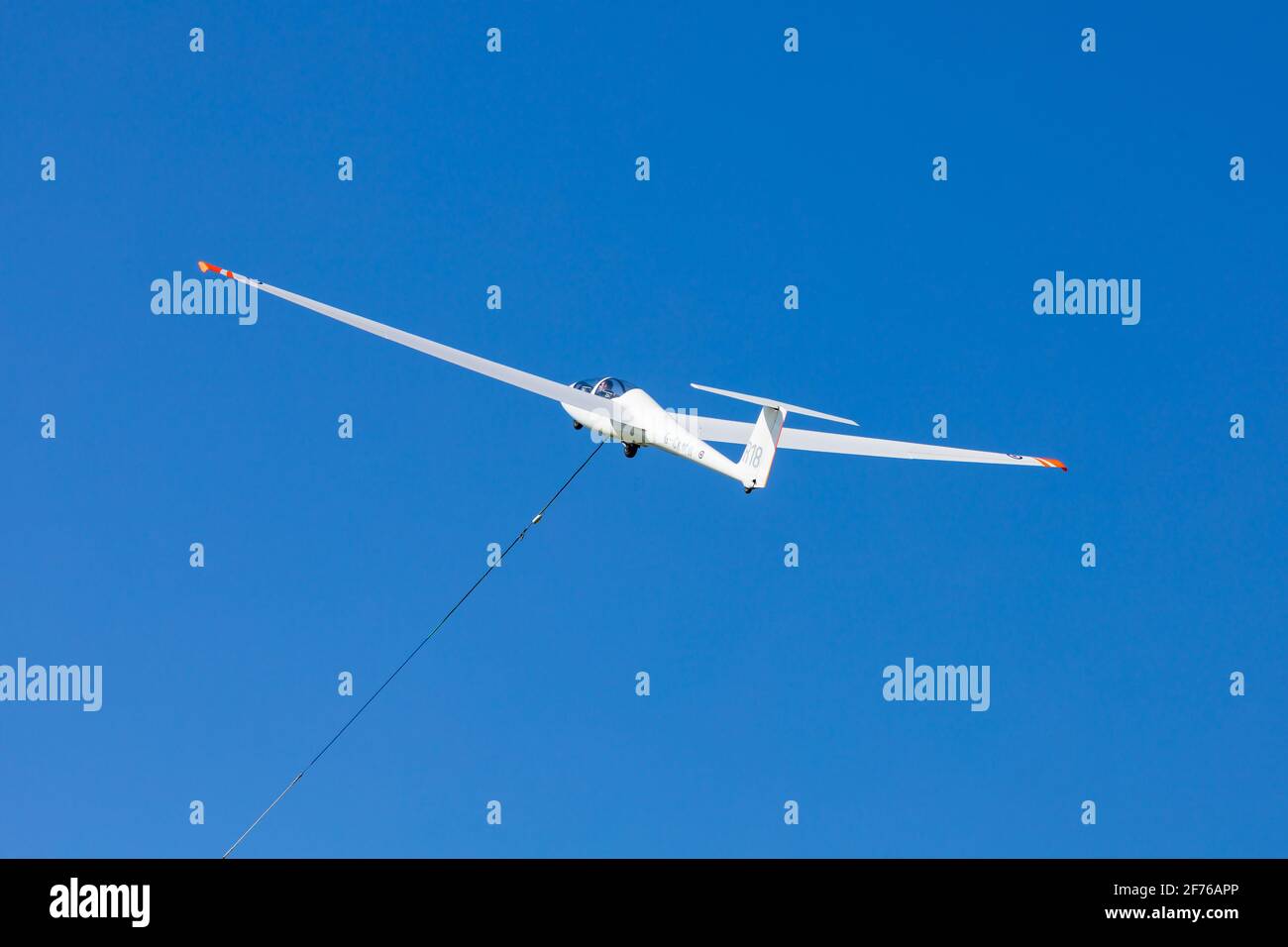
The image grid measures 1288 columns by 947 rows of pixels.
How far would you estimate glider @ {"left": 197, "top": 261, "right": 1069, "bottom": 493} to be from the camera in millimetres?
33625

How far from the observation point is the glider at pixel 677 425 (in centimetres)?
3362

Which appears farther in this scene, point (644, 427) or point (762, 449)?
point (644, 427)

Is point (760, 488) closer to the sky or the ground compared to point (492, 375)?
closer to the ground

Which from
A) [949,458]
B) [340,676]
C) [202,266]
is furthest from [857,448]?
[202,266]

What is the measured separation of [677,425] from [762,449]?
2.18 meters

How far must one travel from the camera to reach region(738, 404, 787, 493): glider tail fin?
33.5m

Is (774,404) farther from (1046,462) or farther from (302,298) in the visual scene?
(302,298)

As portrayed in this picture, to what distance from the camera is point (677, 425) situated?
34.7 meters

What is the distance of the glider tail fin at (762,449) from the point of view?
3347 cm
